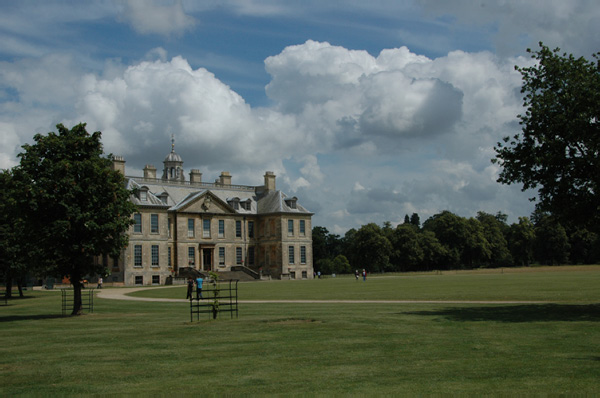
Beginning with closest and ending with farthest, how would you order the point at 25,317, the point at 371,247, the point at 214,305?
the point at 214,305 → the point at 25,317 → the point at 371,247

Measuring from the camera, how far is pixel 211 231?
261ft

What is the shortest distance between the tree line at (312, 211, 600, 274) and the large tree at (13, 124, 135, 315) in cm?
7537

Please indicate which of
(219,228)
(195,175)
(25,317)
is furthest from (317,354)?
(195,175)

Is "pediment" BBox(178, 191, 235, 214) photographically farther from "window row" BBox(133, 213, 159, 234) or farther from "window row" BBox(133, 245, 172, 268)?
"window row" BBox(133, 245, 172, 268)

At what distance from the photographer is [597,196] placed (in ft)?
74.8

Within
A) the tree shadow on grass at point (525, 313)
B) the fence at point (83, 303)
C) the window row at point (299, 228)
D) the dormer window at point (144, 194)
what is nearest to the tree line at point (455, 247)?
the window row at point (299, 228)

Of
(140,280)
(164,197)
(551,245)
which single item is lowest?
(140,280)

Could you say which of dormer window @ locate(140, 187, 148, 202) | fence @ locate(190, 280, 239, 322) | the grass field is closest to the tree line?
dormer window @ locate(140, 187, 148, 202)

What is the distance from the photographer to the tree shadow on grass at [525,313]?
1997cm

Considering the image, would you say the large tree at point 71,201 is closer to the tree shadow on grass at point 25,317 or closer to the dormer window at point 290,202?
the tree shadow on grass at point 25,317

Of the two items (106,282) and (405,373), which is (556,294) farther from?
(106,282)

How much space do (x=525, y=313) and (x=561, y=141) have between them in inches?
255

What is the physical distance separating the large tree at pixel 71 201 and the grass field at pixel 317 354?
4255 mm

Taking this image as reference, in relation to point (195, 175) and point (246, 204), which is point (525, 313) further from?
point (195, 175)
